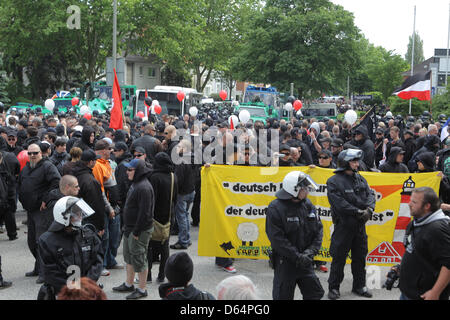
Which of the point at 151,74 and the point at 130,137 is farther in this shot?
the point at 151,74

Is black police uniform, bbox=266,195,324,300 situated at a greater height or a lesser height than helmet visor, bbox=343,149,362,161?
lesser

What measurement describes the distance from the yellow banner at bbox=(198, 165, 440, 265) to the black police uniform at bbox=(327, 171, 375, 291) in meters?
0.93

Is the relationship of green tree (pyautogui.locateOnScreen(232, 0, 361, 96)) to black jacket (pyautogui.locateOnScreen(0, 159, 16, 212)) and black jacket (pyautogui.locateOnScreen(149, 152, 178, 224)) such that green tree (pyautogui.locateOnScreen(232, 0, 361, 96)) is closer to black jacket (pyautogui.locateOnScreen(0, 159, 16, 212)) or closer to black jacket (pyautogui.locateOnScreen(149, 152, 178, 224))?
black jacket (pyautogui.locateOnScreen(0, 159, 16, 212))

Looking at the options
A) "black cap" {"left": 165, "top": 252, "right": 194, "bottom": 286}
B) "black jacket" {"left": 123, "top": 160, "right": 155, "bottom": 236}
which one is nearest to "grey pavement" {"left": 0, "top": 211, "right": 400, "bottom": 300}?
"black jacket" {"left": 123, "top": 160, "right": 155, "bottom": 236}

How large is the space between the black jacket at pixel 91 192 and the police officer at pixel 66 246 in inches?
83.5

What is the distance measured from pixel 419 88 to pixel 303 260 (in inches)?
579

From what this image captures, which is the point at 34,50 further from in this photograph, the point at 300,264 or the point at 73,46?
the point at 300,264

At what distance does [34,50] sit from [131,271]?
33.7 meters

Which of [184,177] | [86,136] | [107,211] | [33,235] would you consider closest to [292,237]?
[107,211]

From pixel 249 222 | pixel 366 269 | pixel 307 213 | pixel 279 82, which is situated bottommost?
pixel 366 269

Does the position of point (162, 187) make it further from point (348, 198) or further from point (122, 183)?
point (348, 198)

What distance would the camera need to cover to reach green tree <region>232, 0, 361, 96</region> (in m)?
39.1

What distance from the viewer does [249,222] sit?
8.16 meters

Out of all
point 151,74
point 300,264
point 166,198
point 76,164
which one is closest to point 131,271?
point 166,198
